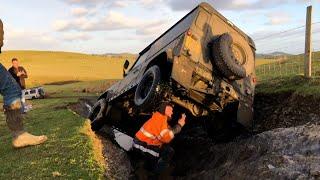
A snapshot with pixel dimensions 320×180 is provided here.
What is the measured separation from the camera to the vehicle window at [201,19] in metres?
9.66

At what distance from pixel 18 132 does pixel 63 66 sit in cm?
6040

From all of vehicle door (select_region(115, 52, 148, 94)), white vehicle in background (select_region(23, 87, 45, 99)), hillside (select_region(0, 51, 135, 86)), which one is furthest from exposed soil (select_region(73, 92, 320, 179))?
hillside (select_region(0, 51, 135, 86))

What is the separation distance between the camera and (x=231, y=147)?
9695 mm

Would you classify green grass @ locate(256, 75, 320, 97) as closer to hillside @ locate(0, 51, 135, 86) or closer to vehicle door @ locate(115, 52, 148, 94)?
vehicle door @ locate(115, 52, 148, 94)

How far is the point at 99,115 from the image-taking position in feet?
39.6

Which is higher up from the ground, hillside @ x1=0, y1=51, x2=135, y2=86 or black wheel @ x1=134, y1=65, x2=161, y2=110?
black wheel @ x1=134, y1=65, x2=161, y2=110

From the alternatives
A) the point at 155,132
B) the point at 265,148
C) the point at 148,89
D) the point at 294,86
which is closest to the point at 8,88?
the point at 155,132

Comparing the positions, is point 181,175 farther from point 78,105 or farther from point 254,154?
point 78,105

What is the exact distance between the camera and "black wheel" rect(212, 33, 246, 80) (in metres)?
9.20

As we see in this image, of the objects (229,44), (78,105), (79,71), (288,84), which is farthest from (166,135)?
(79,71)

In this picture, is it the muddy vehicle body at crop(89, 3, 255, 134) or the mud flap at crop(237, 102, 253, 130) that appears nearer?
the muddy vehicle body at crop(89, 3, 255, 134)

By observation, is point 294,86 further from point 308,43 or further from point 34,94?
point 34,94

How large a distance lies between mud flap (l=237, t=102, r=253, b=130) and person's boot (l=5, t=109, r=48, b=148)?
349cm

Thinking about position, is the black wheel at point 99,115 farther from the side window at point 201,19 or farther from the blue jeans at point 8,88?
the blue jeans at point 8,88
